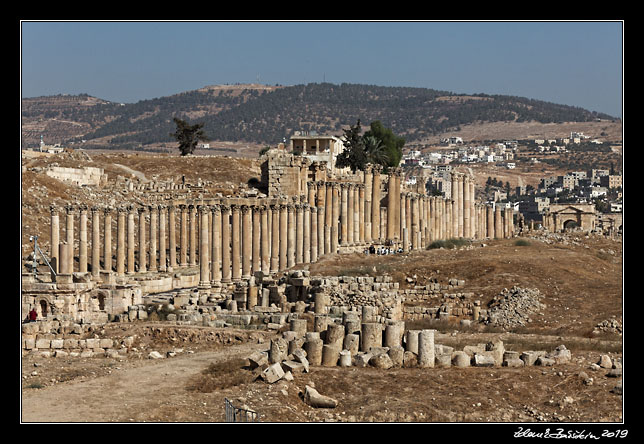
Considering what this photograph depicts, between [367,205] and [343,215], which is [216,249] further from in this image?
[367,205]

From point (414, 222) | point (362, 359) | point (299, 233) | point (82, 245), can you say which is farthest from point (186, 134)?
point (362, 359)

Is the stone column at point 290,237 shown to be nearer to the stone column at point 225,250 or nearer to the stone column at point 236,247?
the stone column at point 236,247

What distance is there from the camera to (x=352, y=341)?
72.2 feet

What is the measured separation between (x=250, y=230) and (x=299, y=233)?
11.4ft

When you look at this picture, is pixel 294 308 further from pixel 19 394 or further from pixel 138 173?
pixel 138 173

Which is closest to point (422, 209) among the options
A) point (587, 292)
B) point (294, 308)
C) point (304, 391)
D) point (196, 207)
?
point (196, 207)

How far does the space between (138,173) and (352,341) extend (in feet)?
172

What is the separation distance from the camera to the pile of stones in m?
30.0

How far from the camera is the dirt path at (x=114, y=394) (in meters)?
17.3

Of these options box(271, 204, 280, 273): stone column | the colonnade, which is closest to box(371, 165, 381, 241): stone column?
the colonnade

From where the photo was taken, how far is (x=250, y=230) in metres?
42.2

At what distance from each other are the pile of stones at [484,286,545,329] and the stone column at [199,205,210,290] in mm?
10889

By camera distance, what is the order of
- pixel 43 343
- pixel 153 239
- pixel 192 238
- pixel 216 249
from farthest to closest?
pixel 192 238 → pixel 153 239 → pixel 216 249 → pixel 43 343

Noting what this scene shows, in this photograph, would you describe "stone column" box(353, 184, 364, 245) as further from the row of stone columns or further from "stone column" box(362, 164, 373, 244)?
"stone column" box(362, 164, 373, 244)
